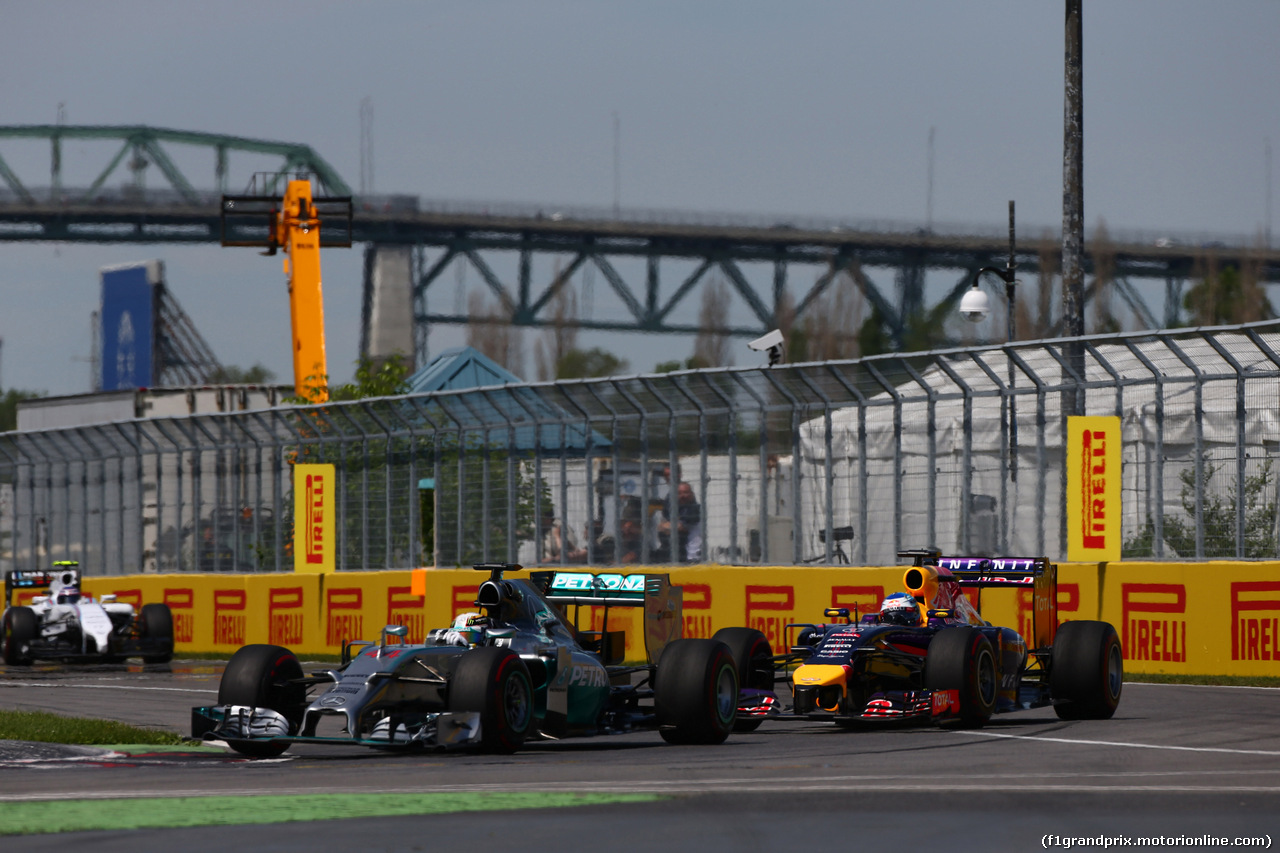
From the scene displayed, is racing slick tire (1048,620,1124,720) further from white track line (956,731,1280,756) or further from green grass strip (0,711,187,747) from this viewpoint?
green grass strip (0,711,187,747)

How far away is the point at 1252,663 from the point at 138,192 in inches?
4127

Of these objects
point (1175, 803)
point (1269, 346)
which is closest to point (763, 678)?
point (1175, 803)

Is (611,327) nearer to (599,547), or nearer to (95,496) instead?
(95,496)

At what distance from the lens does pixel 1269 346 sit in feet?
65.0

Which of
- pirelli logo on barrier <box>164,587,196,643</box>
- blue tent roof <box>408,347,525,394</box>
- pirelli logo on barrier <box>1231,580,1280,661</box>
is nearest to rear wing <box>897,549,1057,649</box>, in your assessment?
pirelli logo on barrier <box>1231,580,1280,661</box>

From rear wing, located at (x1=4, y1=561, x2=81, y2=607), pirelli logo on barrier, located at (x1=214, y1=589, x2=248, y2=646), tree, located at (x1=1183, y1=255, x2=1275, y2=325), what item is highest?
tree, located at (x1=1183, y1=255, x2=1275, y2=325)

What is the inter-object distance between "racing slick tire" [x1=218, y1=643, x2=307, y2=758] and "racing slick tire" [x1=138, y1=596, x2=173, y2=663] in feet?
47.2

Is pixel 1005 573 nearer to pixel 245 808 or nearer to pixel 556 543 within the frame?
pixel 245 808

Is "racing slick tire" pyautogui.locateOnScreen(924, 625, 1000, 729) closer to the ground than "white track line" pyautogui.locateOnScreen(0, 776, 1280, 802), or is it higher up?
higher up

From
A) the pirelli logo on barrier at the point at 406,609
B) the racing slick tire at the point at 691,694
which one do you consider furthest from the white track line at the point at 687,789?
the pirelli logo on barrier at the point at 406,609

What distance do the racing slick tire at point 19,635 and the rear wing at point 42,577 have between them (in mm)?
535

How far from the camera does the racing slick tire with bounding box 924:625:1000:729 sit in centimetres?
1412

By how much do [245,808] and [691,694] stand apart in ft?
15.5

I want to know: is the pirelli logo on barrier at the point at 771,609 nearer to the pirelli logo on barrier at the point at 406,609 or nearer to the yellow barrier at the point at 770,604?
the yellow barrier at the point at 770,604
